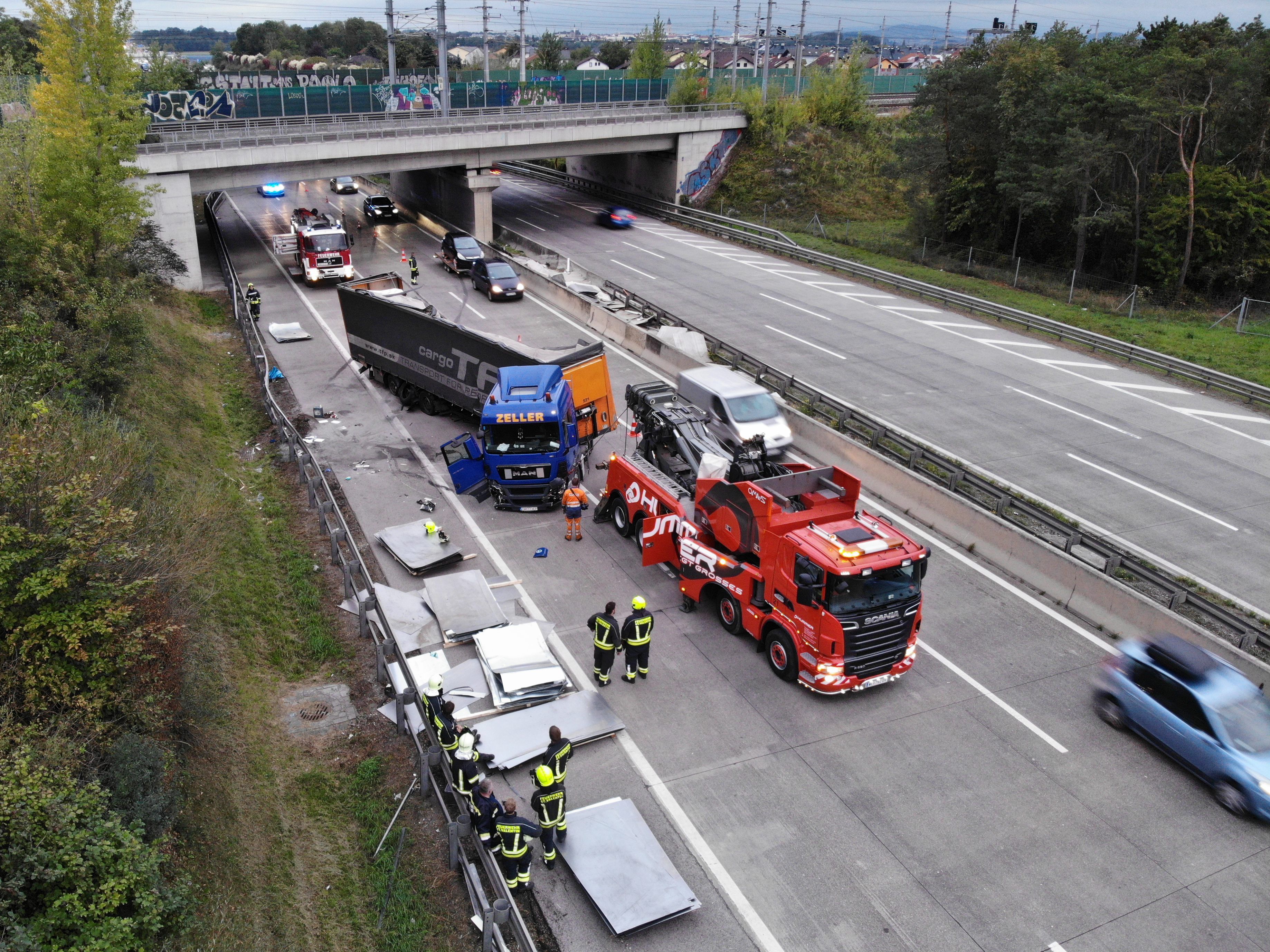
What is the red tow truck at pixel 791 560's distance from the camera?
41.2 feet

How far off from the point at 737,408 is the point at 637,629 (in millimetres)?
9753

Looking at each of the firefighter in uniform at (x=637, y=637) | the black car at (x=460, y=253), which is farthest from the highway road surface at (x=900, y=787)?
the black car at (x=460, y=253)

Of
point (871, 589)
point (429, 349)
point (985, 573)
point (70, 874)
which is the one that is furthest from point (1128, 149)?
point (70, 874)

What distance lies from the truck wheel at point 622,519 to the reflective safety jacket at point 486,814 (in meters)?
8.11

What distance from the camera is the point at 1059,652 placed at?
577 inches

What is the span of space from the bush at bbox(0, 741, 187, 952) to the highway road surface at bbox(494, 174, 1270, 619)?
17.9 meters

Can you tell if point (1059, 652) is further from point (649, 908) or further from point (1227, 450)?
point (1227, 450)

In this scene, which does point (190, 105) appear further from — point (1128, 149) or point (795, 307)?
point (1128, 149)

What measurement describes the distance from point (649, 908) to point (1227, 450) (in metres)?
21.1

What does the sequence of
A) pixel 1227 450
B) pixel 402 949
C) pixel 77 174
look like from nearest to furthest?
pixel 402 949 → pixel 1227 450 → pixel 77 174

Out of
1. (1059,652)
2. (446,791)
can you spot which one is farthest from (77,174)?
(1059,652)

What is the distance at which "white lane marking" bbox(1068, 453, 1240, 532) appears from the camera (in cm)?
1953

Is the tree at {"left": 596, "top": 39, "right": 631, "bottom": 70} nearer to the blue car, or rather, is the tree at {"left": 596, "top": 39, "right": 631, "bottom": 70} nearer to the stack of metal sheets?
the stack of metal sheets

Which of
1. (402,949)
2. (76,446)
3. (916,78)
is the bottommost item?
(402,949)
